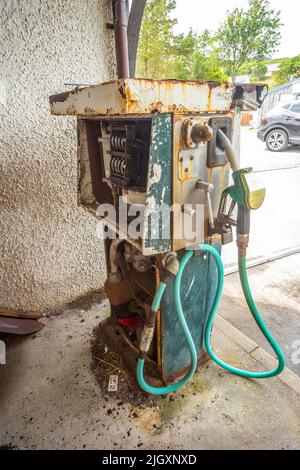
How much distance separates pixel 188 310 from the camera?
1.37m

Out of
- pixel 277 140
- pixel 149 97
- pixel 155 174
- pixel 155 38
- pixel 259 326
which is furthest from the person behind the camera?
pixel 155 38

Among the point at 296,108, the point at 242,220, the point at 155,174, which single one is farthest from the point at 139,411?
the point at 296,108

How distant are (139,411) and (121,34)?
2.13 metres

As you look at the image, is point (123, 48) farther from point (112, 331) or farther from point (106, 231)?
point (112, 331)

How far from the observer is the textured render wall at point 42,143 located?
5.14 ft

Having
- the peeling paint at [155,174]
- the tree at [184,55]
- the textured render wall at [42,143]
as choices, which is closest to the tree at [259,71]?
the tree at [184,55]

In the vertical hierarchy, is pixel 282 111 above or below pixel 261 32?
below

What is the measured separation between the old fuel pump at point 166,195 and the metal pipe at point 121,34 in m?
0.58

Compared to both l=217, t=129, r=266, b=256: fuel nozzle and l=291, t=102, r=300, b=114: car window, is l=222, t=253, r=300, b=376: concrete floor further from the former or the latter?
l=291, t=102, r=300, b=114: car window

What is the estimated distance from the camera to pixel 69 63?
1709mm

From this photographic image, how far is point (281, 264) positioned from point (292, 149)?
647 centimetres

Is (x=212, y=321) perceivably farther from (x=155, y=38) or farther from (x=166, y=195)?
(x=155, y=38)

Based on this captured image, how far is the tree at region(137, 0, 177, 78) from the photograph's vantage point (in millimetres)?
11355
